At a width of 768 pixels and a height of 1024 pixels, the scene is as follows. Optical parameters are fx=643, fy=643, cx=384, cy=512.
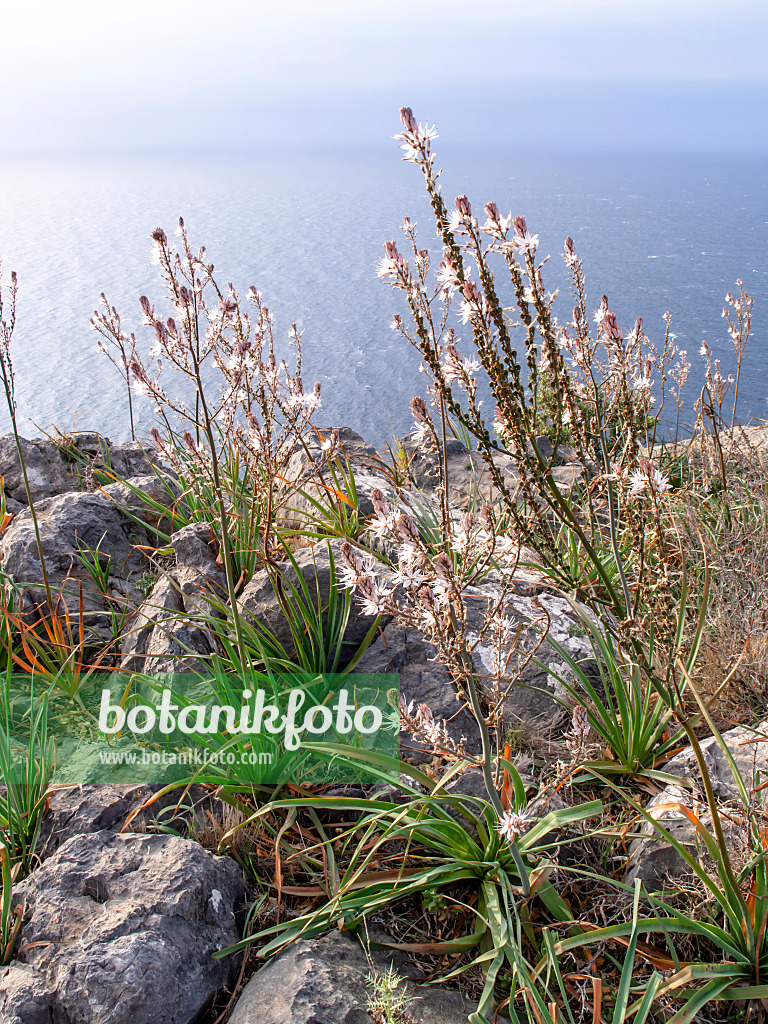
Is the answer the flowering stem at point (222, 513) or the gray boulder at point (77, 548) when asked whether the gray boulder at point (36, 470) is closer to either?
the gray boulder at point (77, 548)

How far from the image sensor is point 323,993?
1558mm

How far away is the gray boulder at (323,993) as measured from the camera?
5.03ft

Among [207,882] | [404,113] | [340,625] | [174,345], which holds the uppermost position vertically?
[404,113]

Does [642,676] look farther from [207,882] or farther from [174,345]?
[174,345]

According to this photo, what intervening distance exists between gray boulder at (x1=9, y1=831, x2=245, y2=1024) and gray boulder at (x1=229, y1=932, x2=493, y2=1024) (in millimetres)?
168

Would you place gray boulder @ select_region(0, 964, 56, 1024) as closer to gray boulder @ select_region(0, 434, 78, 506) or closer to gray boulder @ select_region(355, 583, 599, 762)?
gray boulder @ select_region(355, 583, 599, 762)

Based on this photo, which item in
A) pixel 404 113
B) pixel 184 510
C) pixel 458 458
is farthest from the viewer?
pixel 458 458

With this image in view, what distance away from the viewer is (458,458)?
4.93 metres

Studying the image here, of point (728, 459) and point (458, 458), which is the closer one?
point (728, 459)

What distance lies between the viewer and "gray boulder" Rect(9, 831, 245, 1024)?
1.57m

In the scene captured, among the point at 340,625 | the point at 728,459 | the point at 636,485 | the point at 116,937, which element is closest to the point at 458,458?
the point at 728,459

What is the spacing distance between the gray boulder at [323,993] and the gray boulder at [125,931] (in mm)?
168

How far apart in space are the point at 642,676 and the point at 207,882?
5.88 feet

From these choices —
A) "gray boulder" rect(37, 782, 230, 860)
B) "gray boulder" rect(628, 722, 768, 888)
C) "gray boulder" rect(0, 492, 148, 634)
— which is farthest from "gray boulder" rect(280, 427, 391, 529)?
"gray boulder" rect(628, 722, 768, 888)
